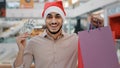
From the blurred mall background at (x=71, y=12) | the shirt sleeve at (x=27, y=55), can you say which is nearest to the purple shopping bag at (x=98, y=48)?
the shirt sleeve at (x=27, y=55)

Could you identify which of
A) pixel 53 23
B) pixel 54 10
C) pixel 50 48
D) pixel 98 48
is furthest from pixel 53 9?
pixel 98 48

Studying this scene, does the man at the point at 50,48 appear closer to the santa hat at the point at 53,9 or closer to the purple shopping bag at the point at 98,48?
the santa hat at the point at 53,9

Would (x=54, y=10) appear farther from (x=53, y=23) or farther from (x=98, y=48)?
(x=98, y=48)

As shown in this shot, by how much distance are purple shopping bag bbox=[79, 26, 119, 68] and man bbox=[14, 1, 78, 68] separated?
0.14 metres

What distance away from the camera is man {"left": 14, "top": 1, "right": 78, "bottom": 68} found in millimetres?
1600

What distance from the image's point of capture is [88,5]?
1503cm

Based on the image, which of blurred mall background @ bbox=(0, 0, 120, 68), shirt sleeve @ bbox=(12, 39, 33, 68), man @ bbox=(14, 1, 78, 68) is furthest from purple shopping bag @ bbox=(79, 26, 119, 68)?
blurred mall background @ bbox=(0, 0, 120, 68)

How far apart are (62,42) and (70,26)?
1686 cm

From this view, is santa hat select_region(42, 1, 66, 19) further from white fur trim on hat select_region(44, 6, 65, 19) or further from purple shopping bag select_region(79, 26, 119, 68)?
purple shopping bag select_region(79, 26, 119, 68)

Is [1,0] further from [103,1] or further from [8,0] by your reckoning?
[8,0]

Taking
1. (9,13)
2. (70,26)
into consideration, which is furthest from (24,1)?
(70,26)

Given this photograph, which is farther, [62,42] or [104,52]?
[62,42]

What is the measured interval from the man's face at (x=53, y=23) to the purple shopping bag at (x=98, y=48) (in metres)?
0.16

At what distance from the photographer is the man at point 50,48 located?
160 centimetres
